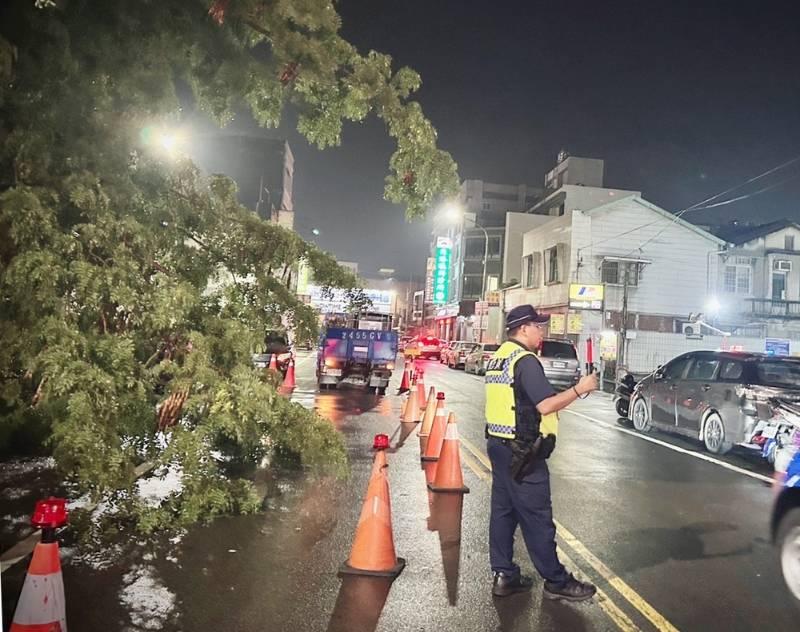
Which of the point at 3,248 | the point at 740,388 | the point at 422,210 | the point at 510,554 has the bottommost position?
the point at 510,554

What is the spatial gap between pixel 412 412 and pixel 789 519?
9.31 metres

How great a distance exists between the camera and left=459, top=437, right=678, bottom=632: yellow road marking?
14.1 ft

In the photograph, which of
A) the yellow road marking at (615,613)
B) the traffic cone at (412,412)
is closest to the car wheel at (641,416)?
the traffic cone at (412,412)

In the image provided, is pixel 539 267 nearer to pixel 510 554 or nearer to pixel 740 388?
pixel 740 388

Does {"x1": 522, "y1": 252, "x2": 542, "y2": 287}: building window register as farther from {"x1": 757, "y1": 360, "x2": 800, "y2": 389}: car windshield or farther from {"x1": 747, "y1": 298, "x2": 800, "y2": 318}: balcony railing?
{"x1": 757, "y1": 360, "x2": 800, "y2": 389}: car windshield

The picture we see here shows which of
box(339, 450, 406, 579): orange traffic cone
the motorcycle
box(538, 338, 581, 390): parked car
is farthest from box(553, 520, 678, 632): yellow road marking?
box(538, 338, 581, 390): parked car

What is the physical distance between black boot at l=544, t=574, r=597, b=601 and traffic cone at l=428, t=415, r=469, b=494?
9.90 feet

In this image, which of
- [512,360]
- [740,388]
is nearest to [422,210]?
[512,360]

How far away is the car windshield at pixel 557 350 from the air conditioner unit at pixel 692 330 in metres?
11.2

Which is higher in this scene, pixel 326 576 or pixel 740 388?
pixel 740 388

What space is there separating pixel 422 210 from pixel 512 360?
8.66ft

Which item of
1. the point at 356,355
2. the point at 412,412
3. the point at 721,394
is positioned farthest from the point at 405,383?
the point at 721,394

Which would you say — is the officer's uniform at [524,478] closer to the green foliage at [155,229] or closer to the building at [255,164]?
the green foliage at [155,229]

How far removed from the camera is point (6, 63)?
16.7 feet
